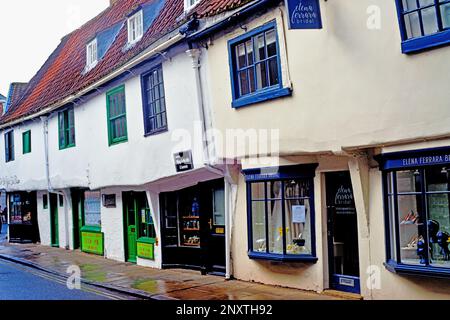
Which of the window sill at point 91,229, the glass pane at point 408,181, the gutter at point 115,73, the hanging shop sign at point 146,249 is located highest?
the gutter at point 115,73

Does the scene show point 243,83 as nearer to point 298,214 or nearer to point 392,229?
point 298,214

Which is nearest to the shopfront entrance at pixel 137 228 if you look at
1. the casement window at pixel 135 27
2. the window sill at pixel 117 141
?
the window sill at pixel 117 141

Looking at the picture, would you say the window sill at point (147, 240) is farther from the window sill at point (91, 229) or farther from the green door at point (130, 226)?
the window sill at point (91, 229)

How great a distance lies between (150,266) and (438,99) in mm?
9596

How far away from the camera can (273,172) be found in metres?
11.1

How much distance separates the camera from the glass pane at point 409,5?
26.9 ft

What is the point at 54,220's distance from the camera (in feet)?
76.2

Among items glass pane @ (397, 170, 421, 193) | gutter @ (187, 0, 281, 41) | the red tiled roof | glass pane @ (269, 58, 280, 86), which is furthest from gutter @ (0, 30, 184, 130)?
glass pane @ (397, 170, 421, 193)

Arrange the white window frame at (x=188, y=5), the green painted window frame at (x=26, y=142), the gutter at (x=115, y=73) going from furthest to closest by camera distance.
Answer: the green painted window frame at (x=26, y=142), the white window frame at (x=188, y=5), the gutter at (x=115, y=73)

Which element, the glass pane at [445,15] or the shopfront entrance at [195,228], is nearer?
the glass pane at [445,15]

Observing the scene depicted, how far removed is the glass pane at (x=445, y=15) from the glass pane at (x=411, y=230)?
8.07 feet

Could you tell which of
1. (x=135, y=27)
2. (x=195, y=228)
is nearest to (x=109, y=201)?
(x=195, y=228)

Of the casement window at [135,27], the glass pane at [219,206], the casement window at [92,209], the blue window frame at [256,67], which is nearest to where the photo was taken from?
the blue window frame at [256,67]

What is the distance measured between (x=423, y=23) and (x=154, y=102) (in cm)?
781
